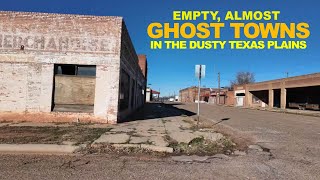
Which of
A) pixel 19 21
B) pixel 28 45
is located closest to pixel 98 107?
pixel 28 45

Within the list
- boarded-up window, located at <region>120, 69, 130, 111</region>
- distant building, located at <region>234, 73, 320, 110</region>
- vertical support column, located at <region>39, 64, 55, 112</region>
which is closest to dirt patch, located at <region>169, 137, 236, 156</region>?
boarded-up window, located at <region>120, 69, 130, 111</region>

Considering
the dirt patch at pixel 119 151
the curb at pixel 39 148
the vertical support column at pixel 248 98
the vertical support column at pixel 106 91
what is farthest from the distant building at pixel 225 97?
the curb at pixel 39 148

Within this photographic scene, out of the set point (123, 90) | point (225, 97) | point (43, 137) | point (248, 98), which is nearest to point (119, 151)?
point (43, 137)

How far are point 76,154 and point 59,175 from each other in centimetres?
192

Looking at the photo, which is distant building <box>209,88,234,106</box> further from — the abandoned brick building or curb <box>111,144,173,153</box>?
curb <box>111,144,173,153</box>

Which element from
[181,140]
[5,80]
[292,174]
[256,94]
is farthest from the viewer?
[256,94]

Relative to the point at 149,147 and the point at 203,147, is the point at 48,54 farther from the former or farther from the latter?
the point at 203,147

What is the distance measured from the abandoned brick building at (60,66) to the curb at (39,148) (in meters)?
6.12

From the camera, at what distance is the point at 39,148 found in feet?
25.6

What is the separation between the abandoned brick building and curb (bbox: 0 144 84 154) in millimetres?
6117

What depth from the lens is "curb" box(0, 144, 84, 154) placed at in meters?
7.70

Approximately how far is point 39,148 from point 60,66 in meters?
7.18

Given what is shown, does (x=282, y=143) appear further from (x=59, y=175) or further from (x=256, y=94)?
(x=256, y=94)

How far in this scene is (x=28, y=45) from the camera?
1391 centimetres
